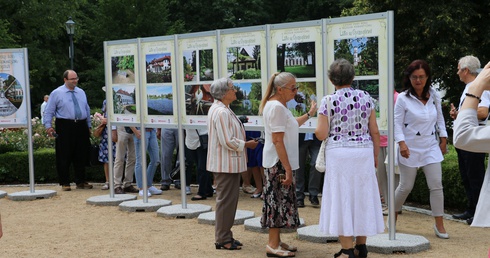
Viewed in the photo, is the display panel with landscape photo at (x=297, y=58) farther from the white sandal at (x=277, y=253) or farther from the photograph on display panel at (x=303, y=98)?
the white sandal at (x=277, y=253)

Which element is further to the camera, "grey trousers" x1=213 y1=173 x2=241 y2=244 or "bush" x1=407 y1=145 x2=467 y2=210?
"bush" x1=407 y1=145 x2=467 y2=210

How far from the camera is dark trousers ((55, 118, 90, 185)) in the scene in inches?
488

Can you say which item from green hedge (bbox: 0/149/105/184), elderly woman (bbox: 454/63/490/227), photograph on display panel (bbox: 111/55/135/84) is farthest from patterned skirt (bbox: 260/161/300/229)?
green hedge (bbox: 0/149/105/184)

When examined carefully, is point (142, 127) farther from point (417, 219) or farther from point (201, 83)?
point (417, 219)

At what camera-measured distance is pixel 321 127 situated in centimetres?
625

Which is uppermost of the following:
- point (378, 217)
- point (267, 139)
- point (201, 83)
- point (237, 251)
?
point (201, 83)

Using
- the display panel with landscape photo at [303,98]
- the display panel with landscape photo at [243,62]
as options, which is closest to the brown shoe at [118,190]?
the display panel with landscape photo at [243,62]

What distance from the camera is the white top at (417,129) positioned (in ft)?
24.4

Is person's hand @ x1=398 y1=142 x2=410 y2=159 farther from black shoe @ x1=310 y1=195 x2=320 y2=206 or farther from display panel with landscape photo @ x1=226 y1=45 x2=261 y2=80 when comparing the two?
black shoe @ x1=310 y1=195 x2=320 y2=206

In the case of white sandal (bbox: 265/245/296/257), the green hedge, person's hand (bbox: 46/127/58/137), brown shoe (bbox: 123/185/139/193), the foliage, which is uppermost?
the foliage

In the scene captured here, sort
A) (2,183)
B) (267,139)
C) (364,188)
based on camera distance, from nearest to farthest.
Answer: (364,188), (267,139), (2,183)

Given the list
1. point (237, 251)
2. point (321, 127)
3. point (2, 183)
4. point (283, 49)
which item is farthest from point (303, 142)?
point (2, 183)

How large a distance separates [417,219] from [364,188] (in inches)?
111

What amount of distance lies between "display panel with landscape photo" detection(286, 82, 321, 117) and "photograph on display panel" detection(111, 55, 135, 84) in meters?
3.18
